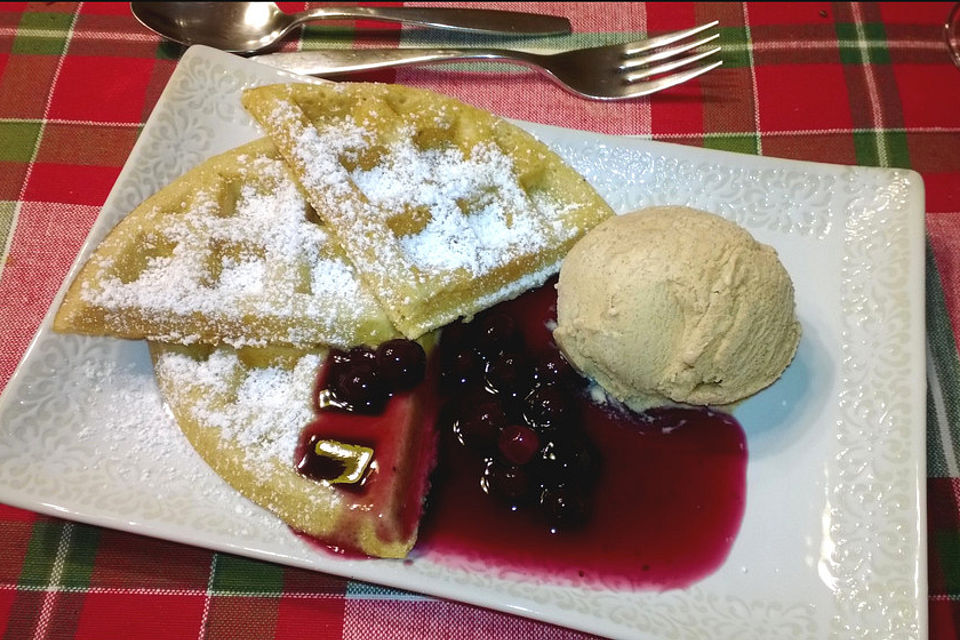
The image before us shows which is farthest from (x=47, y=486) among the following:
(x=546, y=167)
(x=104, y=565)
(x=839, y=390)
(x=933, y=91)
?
(x=933, y=91)

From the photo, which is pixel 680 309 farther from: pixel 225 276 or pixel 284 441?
pixel 225 276

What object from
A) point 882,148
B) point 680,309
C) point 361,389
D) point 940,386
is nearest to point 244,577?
point 361,389

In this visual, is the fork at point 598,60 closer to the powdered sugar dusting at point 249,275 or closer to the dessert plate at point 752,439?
the dessert plate at point 752,439

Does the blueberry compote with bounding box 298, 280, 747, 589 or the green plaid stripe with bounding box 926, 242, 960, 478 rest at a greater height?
the green plaid stripe with bounding box 926, 242, 960, 478

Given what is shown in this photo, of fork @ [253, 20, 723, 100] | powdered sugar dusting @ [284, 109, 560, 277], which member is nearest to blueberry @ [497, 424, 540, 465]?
powdered sugar dusting @ [284, 109, 560, 277]

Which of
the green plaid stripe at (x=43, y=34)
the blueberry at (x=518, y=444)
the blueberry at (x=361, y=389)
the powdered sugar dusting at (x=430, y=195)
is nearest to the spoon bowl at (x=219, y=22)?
the green plaid stripe at (x=43, y=34)

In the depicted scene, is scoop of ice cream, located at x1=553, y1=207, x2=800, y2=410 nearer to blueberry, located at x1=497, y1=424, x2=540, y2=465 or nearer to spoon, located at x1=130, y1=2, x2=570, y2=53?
blueberry, located at x1=497, y1=424, x2=540, y2=465
